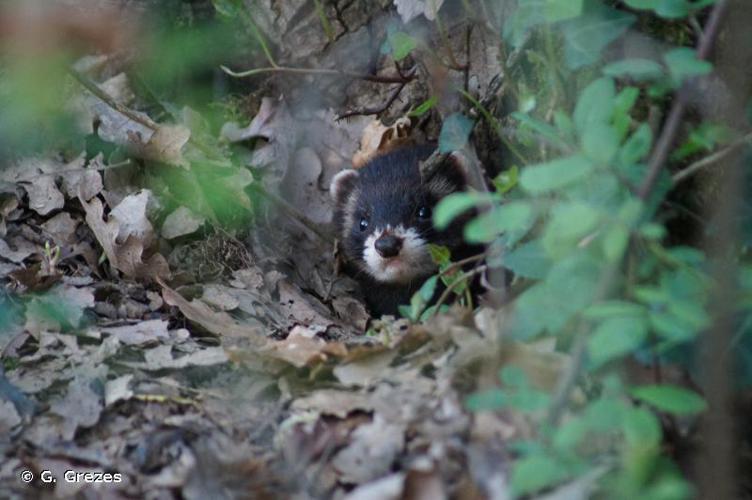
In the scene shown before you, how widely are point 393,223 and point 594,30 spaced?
10.6 feet

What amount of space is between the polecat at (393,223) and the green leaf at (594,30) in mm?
2779

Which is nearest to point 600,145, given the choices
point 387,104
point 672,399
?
point 672,399

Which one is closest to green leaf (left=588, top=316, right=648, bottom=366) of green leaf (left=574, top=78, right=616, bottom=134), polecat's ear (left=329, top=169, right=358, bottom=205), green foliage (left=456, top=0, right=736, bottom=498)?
green foliage (left=456, top=0, right=736, bottom=498)

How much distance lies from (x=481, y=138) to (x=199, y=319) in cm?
237

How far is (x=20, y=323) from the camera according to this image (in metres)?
5.23

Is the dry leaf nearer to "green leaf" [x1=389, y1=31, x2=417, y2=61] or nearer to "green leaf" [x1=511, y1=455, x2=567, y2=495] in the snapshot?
"green leaf" [x1=389, y1=31, x2=417, y2=61]

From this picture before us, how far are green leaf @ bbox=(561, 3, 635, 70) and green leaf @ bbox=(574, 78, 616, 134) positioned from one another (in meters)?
0.57

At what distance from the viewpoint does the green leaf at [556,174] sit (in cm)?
301

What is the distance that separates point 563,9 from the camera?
3.86 metres

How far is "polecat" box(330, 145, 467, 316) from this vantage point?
686cm

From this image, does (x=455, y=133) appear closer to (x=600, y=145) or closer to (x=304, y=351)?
(x=304, y=351)

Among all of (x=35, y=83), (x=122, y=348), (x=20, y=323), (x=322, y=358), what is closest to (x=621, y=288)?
(x=322, y=358)

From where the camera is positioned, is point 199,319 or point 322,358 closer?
point 322,358

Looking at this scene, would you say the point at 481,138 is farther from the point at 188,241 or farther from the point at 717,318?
the point at 717,318
